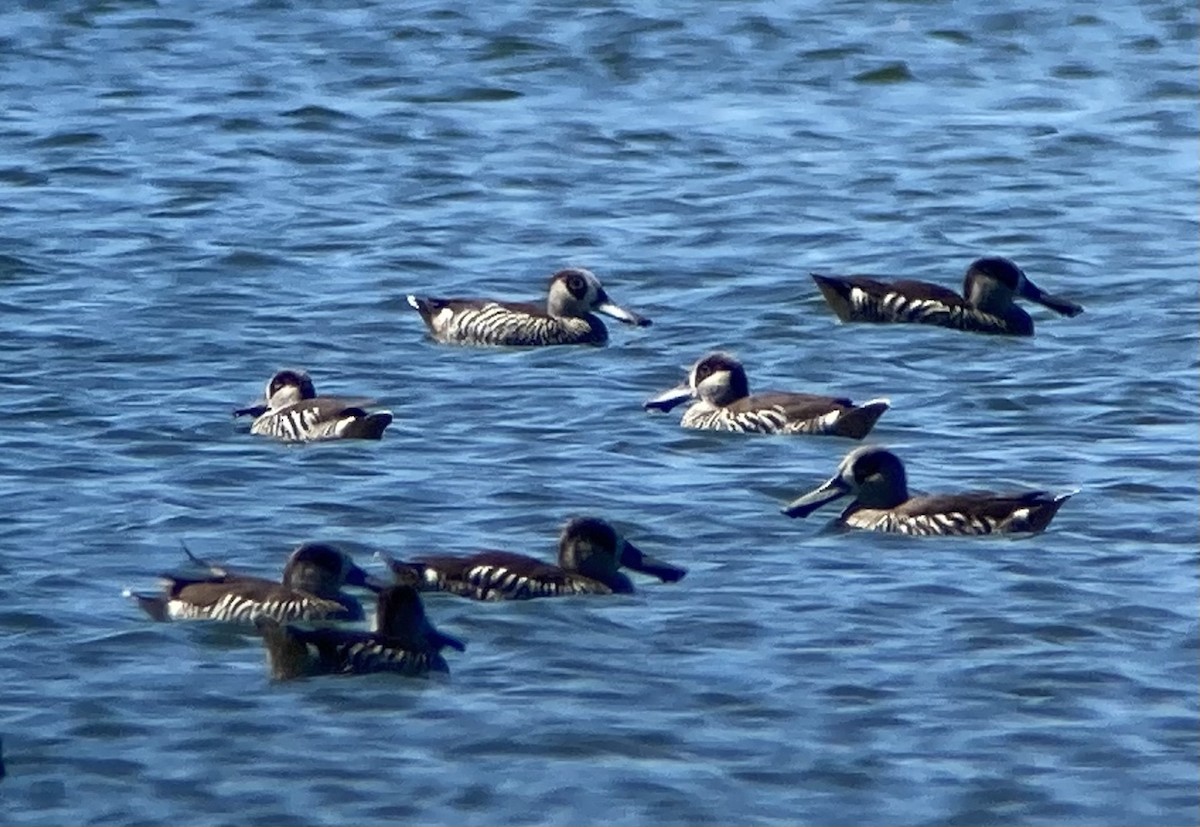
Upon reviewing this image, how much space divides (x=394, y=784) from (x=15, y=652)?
1.83 m

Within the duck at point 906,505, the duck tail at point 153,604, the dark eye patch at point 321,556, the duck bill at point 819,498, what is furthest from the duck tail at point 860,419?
the duck tail at point 153,604

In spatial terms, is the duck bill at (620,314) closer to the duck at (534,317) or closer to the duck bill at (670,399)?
the duck at (534,317)

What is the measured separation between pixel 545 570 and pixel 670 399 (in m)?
3.05

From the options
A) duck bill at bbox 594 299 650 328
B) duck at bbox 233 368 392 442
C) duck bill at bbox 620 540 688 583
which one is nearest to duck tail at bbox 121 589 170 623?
duck bill at bbox 620 540 688 583

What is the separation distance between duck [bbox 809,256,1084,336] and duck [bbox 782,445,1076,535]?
11.4 feet

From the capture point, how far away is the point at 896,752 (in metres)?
9.52

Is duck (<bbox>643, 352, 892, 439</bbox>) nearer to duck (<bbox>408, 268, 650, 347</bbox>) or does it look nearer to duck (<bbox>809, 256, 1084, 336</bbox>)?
duck (<bbox>408, 268, 650, 347</bbox>)

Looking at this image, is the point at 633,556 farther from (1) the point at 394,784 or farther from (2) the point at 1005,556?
(1) the point at 394,784

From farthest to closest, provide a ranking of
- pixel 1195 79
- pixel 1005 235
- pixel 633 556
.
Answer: pixel 1195 79, pixel 1005 235, pixel 633 556

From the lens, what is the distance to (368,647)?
1016 cm

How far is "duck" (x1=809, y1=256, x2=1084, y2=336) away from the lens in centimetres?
1577

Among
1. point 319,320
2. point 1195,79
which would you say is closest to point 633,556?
point 319,320

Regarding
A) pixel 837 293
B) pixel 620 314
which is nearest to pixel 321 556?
pixel 620 314

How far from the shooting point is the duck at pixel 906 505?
11859mm
